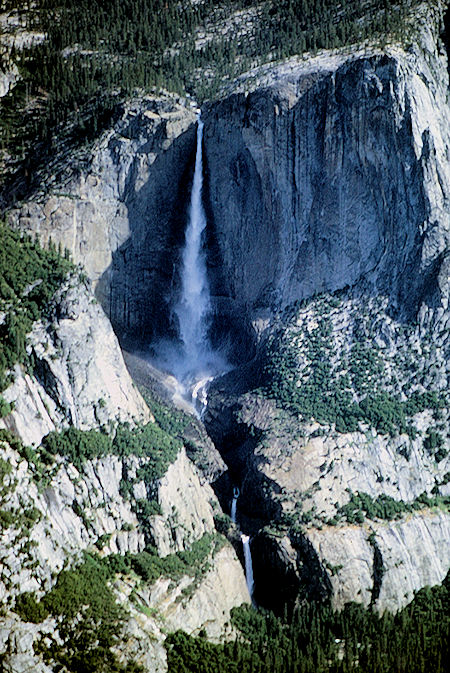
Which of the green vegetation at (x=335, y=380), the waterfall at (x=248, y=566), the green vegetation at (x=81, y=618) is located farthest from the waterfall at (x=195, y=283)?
the green vegetation at (x=81, y=618)

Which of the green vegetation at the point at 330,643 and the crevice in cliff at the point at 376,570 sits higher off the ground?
the crevice in cliff at the point at 376,570

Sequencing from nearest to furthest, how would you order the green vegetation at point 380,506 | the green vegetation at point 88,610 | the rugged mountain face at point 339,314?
the green vegetation at point 88,610 → the rugged mountain face at point 339,314 → the green vegetation at point 380,506

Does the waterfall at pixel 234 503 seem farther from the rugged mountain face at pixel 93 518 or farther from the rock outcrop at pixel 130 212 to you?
the rock outcrop at pixel 130 212

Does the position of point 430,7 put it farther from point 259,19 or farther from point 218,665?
point 218,665

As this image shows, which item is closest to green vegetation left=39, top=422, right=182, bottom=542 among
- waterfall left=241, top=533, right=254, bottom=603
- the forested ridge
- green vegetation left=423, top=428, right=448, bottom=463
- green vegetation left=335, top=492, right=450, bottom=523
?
waterfall left=241, top=533, right=254, bottom=603

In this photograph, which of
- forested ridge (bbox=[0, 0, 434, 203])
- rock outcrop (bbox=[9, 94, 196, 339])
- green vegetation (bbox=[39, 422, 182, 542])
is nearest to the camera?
green vegetation (bbox=[39, 422, 182, 542])

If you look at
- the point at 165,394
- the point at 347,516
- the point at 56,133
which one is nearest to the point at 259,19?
the point at 56,133

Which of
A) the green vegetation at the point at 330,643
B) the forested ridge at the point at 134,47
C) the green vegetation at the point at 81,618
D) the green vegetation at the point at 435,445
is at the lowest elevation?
the green vegetation at the point at 330,643

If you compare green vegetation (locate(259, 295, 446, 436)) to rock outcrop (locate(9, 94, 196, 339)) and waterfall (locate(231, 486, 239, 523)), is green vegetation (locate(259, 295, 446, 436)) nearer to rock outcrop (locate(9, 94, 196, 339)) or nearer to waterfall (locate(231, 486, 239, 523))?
waterfall (locate(231, 486, 239, 523))

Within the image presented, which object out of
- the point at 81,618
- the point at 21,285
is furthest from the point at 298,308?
the point at 81,618
